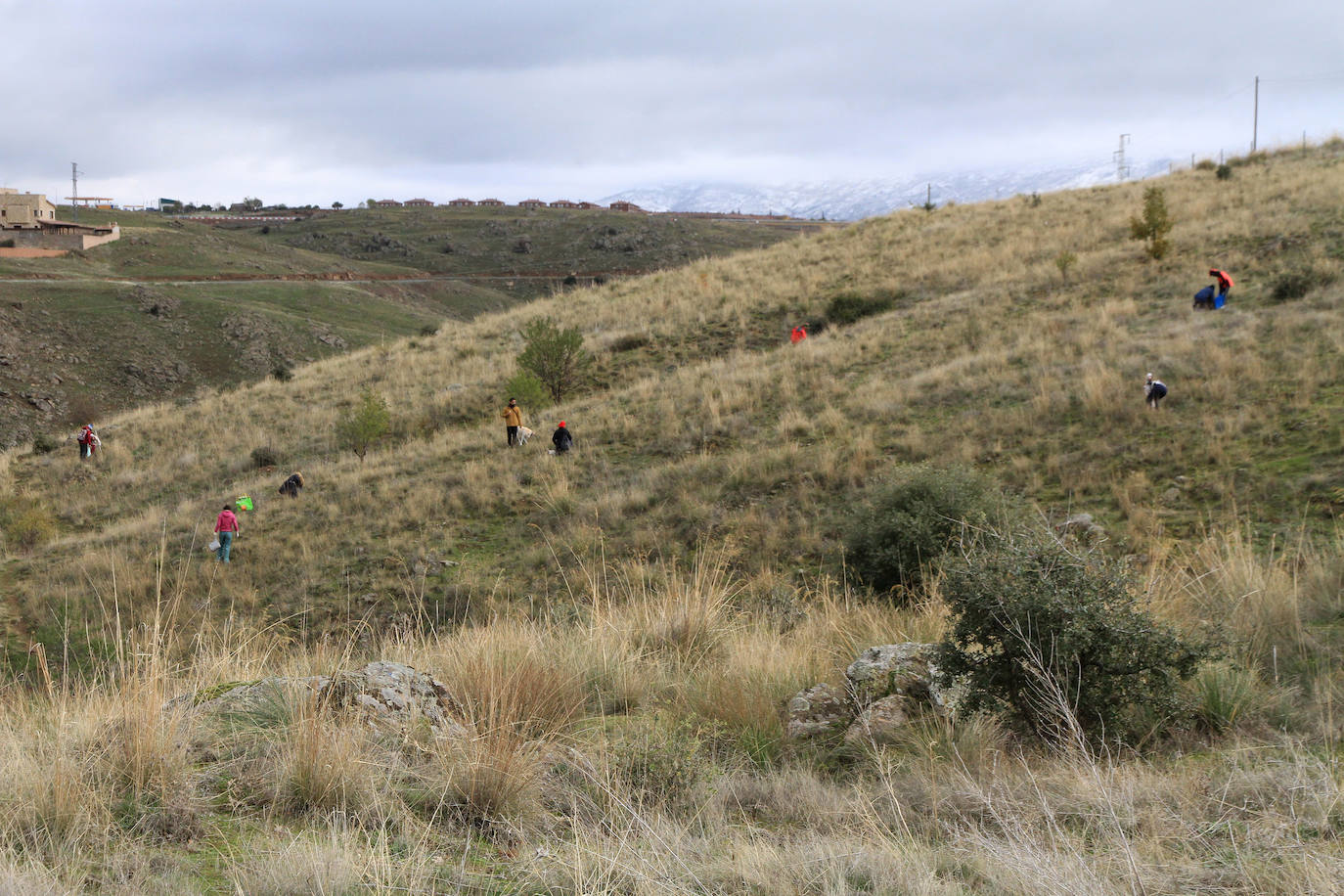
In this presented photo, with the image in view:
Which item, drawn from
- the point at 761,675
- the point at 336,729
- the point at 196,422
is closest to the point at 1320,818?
the point at 761,675

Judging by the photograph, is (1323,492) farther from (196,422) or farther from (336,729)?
(196,422)

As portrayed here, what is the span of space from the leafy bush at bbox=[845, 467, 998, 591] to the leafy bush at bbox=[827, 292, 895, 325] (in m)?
16.3

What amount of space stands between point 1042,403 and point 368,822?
1272 centimetres

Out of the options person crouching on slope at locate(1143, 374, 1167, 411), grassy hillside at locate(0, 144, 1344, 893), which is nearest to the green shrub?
grassy hillside at locate(0, 144, 1344, 893)

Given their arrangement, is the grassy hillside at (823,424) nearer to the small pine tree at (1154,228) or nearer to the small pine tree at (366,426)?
the small pine tree at (1154,228)

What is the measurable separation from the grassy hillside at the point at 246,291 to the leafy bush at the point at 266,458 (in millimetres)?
26124

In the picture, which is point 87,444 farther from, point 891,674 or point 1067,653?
point 1067,653

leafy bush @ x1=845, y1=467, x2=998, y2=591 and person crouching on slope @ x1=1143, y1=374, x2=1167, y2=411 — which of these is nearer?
leafy bush @ x1=845, y1=467, x2=998, y2=591

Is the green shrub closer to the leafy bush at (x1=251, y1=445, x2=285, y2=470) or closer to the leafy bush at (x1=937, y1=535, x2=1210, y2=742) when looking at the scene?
the leafy bush at (x1=937, y1=535, x2=1210, y2=742)

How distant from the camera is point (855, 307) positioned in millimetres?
25406

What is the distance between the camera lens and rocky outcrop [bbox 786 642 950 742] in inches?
145

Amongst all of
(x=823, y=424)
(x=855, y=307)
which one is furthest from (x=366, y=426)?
(x=855, y=307)

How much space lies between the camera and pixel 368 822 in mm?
2678

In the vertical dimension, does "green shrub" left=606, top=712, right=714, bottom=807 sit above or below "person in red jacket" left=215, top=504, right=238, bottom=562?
above
